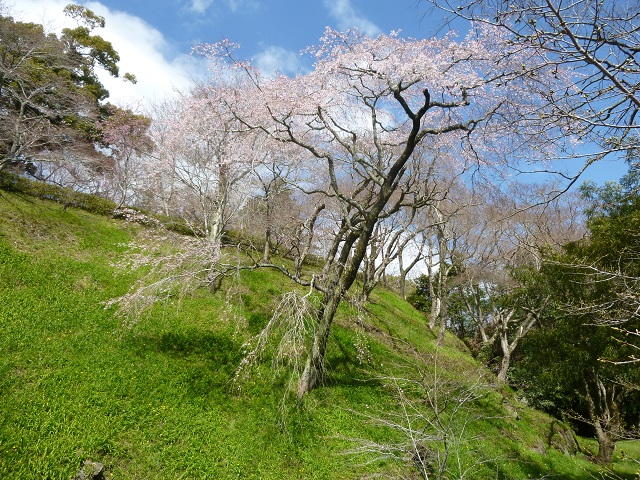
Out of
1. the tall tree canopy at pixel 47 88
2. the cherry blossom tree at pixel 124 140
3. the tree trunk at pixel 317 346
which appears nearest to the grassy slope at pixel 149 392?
the tree trunk at pixel 317 346

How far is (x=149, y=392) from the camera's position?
23.7 feet

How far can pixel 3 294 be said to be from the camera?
8312 mm

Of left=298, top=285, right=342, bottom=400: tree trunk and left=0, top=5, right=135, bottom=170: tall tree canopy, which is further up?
left=0, top=5, right=135, bottom=170: tall tree canopy

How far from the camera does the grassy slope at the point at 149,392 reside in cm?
607

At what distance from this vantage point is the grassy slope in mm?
6066

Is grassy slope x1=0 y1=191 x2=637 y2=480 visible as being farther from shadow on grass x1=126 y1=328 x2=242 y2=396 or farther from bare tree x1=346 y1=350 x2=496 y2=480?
bare tree x1=346 y1=350 x2=496 y2=480

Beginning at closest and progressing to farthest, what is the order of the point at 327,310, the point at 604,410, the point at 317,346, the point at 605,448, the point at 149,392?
1. the point at 149,392
2. the point at 317,346
3. the point at 327,310
4. the point at 605,448
5. the point at 604,410

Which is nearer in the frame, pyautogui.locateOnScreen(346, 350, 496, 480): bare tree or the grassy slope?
pyautogui.locateOnScreen(346, 350, 496, 480): bare tree

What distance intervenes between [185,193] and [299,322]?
931cm

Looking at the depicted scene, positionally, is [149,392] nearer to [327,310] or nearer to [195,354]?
[195,354]

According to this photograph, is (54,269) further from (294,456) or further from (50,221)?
(294,456)

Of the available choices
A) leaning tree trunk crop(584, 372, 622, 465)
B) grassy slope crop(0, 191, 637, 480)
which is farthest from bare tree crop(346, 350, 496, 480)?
leaning tree trunk crop(584, 372, 622, 465)

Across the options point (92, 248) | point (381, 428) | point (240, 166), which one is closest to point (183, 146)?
point (240, 166)

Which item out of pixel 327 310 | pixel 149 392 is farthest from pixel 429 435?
pixel 149 392
